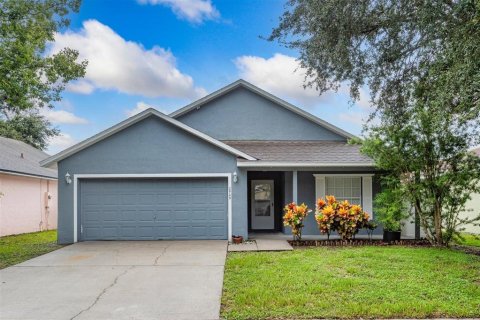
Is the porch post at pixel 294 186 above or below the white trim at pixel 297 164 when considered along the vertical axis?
below

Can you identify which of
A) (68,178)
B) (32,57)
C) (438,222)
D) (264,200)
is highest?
(32,57)

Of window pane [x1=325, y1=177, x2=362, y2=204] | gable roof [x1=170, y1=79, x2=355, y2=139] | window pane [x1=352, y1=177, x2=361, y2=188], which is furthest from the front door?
window pane [x1=352, y1=177, x2=361, y2=188]

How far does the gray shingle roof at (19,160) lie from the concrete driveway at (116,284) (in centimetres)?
836

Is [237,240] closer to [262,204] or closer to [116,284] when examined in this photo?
[262,204]

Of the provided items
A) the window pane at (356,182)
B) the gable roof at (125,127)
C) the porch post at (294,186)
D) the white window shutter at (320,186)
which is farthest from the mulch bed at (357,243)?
the gable roof at (125,127)

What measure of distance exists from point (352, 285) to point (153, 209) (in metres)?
7.82

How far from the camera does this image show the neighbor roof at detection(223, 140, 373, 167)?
13.1 meters

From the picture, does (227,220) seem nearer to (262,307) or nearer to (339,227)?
(339,227)

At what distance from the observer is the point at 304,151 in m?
14.3

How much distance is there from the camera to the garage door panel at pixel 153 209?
13.0m

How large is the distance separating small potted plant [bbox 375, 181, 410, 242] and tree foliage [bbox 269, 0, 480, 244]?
34 cm

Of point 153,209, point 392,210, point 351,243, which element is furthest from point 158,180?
point 392,210

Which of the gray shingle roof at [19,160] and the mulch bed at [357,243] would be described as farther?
the gray shingle roof at [19,160]

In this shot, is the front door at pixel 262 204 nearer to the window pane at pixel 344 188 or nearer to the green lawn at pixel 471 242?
the window pane at pixel 344 188
